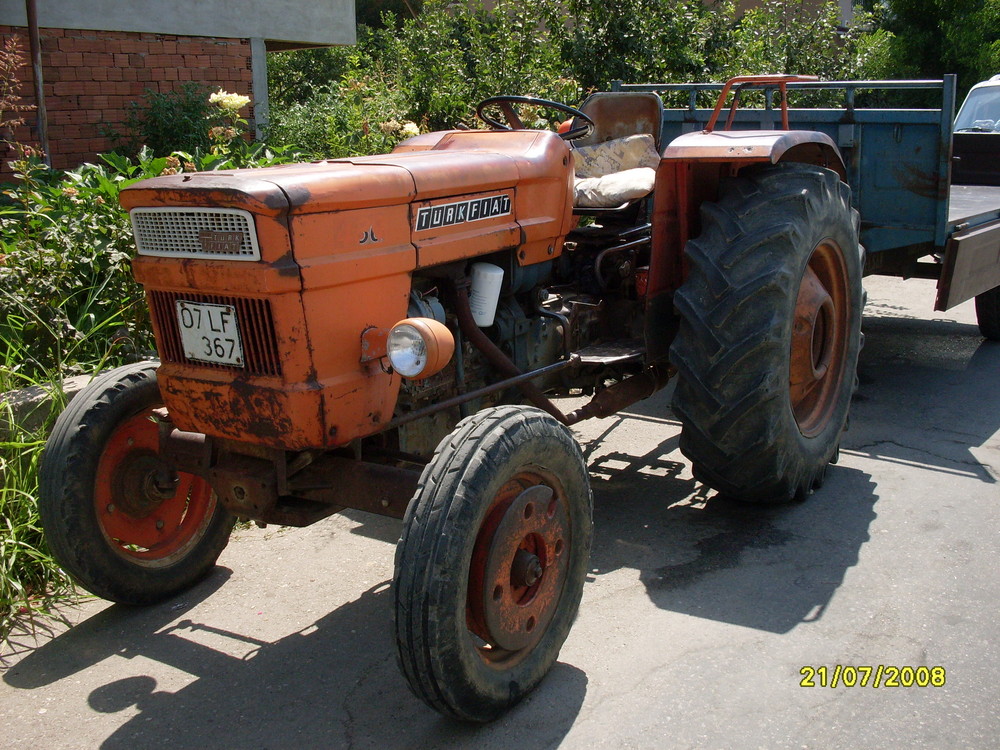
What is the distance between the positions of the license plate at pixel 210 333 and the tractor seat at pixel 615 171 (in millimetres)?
2426

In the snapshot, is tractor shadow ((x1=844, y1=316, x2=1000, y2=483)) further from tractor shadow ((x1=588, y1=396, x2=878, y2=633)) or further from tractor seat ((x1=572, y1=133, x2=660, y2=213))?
tractor seat ((x1=572, y1=133, x2=660, y2=213))

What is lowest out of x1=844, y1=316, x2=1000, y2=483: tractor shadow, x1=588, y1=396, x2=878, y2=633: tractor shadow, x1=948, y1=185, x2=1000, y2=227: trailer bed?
x1=588, y1=396, x2=878, y2=633: tractor shadow

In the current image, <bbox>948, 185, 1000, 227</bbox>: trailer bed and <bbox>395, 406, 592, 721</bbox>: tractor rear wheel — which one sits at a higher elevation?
<bbox>948, 185, 1000, 227</bbox>: trailer bed

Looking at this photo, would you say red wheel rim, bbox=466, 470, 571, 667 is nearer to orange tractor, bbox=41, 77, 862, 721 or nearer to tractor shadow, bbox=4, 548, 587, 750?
orange tractor, bbox=41, 77, 862, 721

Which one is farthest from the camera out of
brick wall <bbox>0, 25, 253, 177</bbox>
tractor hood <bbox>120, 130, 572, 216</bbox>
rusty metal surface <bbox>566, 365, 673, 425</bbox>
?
brick wall <bbox>0, 25, 253, 177</bbox>

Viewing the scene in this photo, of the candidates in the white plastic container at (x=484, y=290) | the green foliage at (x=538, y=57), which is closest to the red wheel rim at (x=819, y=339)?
the white plastic container at (x=484, y=290)

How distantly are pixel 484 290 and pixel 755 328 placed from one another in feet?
3.67

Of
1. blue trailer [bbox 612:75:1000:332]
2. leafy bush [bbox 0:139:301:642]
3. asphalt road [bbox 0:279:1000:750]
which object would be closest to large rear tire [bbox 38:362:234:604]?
asphalt road [bbox 0:279:1000:750]

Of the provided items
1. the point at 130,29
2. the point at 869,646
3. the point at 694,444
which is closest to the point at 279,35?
the point at 130,29

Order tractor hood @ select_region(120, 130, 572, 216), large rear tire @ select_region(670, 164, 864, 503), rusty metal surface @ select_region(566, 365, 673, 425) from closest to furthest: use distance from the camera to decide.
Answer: tractor hood @ select_region(120, 130, 572, 216)
large rear tire @ select_region(670, 164, 864, 503)
rusty metal surface @ select_region(566, 365, 673, 425)

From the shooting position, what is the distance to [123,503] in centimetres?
362

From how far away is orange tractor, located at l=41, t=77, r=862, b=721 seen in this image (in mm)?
2824
